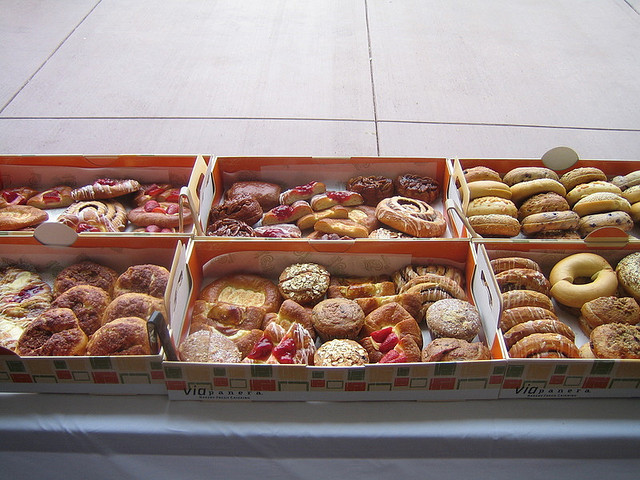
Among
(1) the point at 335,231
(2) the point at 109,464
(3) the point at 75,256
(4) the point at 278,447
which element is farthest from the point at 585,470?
(3) the point at 75,256

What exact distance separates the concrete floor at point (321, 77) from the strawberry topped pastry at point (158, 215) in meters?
0.82

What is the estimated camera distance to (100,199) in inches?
87.7

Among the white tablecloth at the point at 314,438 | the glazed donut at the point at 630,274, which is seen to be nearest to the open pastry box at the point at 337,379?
the white tablecloth at the point at 314,438

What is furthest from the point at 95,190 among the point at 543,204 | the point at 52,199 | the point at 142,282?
the point at 543,204

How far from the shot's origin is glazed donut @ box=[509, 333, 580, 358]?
1462mm

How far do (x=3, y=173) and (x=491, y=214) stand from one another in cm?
214

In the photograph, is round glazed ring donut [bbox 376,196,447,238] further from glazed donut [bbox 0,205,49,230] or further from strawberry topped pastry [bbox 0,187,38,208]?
strawberry topped pastry [bbox 0,187,38,208]

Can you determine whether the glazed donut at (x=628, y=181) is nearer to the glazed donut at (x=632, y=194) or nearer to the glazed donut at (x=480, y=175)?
the glazed donut at (x=632, y=194)

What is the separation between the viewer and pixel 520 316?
161 cm

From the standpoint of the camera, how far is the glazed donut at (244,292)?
173 centimetres

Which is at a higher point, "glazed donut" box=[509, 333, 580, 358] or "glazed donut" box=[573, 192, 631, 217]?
"glazed donut" box=[573, 192, 631, 217]

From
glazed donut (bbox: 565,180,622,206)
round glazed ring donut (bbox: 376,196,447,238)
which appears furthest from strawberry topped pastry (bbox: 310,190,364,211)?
glazed donut (bbox: 565,180,622,206)

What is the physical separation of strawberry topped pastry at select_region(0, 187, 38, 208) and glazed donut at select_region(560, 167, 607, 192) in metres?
2.34

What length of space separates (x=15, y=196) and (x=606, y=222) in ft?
8.04
